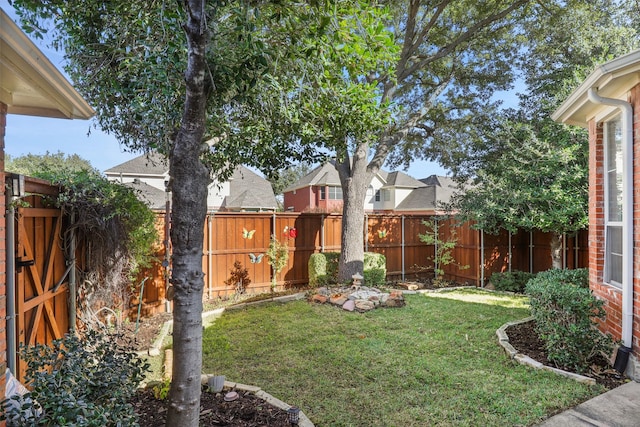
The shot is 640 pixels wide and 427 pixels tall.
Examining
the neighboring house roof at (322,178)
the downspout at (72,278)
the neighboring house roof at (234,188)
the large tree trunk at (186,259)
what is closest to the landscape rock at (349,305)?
the downspout at (72,278)

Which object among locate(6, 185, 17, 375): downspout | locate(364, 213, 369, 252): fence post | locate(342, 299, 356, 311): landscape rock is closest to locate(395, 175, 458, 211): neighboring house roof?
locate(364, 213, 369, 252): fence post

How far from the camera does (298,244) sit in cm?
916

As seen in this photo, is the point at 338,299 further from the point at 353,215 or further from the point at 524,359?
the point at 524,359

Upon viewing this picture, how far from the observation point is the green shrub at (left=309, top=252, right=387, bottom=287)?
Result: 874 centimetres

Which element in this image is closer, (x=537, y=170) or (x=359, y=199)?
(x=537, y=170)

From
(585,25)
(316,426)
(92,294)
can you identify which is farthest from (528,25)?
(92,294)

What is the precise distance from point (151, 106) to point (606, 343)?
521 centimetres

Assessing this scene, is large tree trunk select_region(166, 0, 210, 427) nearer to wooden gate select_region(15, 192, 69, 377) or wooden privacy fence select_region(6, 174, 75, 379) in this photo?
wooden privacy fence select_region(6, 174, 75, 379)

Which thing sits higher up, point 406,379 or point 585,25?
point 585,25

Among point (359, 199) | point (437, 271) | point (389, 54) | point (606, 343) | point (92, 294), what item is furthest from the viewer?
point (437, 271)

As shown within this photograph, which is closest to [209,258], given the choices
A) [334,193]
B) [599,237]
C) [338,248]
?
[338,248]

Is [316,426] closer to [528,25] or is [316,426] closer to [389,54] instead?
[389,54]

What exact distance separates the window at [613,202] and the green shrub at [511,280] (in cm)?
480

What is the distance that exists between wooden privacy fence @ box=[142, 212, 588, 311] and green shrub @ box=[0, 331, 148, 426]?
4.37 meters
